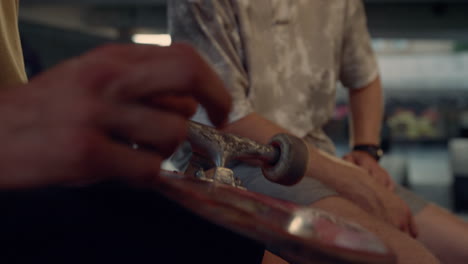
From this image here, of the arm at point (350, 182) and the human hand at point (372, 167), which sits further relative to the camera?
the human hand at point (372, 167)

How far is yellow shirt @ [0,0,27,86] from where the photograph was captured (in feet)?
1.71

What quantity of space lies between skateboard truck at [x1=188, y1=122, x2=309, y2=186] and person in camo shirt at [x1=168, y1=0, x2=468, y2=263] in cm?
24

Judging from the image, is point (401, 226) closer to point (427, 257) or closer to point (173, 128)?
point (427, 257)

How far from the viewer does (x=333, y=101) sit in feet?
3.30

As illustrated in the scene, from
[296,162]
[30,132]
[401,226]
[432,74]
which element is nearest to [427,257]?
[401,226]

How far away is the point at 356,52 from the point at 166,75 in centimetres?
96

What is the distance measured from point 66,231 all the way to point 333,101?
0.84m

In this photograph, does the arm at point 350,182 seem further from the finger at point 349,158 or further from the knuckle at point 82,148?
the knuckle at point 82,148

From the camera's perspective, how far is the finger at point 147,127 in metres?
0.21

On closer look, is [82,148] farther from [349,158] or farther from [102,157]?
[349,158]

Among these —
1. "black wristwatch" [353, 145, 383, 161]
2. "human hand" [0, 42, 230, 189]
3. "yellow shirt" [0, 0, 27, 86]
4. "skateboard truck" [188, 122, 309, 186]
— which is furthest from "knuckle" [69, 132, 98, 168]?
"black wristwatch" [353, 145, 383, 161]

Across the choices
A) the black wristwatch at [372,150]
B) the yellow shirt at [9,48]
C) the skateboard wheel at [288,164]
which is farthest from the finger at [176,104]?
the black wristwatch at [372,150]

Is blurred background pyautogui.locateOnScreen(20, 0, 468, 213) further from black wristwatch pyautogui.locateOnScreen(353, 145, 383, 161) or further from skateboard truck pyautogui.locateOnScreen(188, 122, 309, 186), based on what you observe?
skateboard truck pyautogui.locateOnScreen(188, 122, 309, 186)

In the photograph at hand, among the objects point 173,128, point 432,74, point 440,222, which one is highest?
point 173,128
